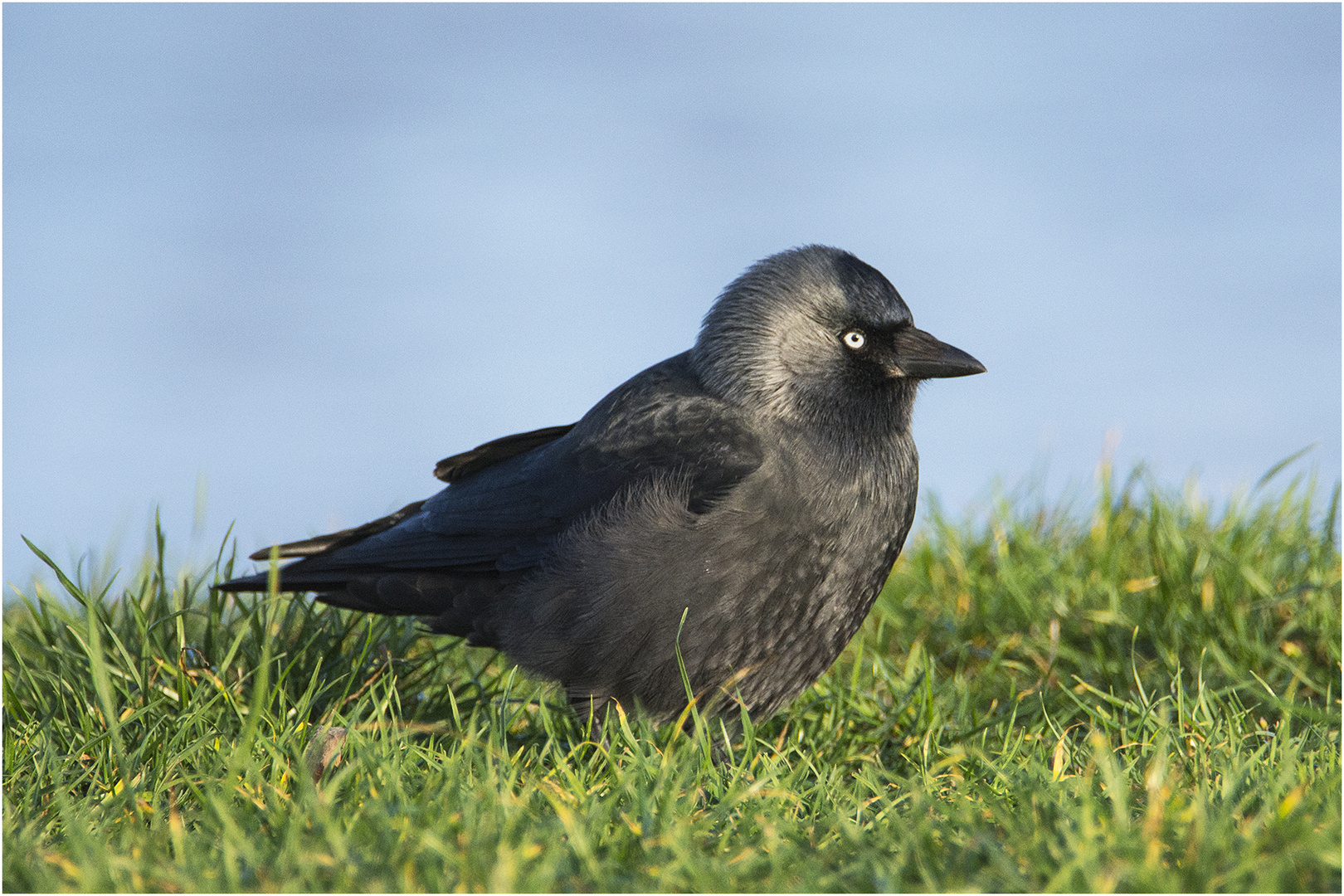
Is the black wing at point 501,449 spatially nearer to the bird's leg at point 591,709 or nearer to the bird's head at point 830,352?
the bird's head at point 830,352

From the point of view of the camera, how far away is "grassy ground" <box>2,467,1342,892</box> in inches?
86.4

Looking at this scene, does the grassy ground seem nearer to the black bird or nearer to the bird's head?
the black bird

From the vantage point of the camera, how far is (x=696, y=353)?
429 cm

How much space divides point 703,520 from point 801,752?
2.57 ft

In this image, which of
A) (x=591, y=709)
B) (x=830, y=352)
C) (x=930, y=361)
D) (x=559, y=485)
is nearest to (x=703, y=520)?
(x=559, y=485)

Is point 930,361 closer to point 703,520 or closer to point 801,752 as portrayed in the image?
point 703,520

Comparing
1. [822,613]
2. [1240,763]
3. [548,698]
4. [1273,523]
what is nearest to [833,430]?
[822,613]

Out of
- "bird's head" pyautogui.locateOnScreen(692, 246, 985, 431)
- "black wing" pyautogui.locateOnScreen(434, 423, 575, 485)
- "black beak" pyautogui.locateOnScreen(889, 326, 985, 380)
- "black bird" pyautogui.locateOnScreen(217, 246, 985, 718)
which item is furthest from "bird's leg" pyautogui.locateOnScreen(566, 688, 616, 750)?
"black beak" pyautogui.locateOnScreen(889, 326, 985, 380)

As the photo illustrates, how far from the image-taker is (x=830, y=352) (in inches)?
161

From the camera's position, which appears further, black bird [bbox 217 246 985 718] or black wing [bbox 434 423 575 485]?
black wing [bbox 434 423 575 485]

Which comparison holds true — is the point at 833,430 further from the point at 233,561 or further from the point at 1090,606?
the point at 233,561

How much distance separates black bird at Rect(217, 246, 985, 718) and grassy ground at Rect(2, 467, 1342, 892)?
0.22 metres

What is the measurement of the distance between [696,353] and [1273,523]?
2987 millimetres

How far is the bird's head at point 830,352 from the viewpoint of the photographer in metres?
4.03
